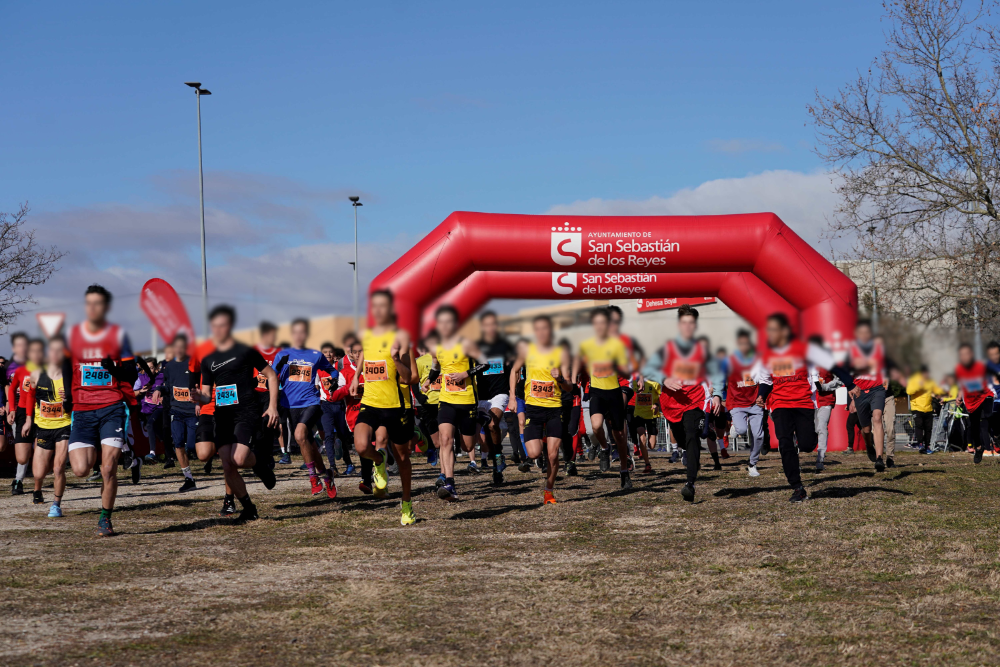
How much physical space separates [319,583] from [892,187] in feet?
63.1

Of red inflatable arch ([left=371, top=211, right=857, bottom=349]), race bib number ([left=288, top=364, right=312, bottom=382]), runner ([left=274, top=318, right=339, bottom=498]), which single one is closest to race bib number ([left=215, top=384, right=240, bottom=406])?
runner ([left=274, top=318, right=339, bottom=498])

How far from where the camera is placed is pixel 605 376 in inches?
415

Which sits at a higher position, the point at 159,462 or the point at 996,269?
the point at 996,269

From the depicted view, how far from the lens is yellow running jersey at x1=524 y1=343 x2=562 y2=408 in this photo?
10.3 m

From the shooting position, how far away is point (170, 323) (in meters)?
10.6

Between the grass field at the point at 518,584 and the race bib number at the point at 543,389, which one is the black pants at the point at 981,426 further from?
the race bib number at the point at 543,389

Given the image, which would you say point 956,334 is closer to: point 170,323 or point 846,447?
point 170,323

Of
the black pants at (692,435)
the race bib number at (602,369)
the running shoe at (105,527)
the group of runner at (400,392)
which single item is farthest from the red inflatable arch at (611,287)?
the running shoe at (105,527)

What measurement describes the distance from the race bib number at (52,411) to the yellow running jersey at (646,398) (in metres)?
7.99

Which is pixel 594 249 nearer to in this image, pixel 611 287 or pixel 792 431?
pixel 611 287

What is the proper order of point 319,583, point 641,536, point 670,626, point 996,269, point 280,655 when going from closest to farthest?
point 280,655 < point 670,626 < point 319,583 < point 641,536 < point 996,269

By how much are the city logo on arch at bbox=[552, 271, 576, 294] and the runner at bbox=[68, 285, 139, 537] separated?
983 centimetres

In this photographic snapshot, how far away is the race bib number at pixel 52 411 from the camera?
1070 cm

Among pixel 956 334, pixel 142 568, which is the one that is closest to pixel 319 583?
pixel 142 568
